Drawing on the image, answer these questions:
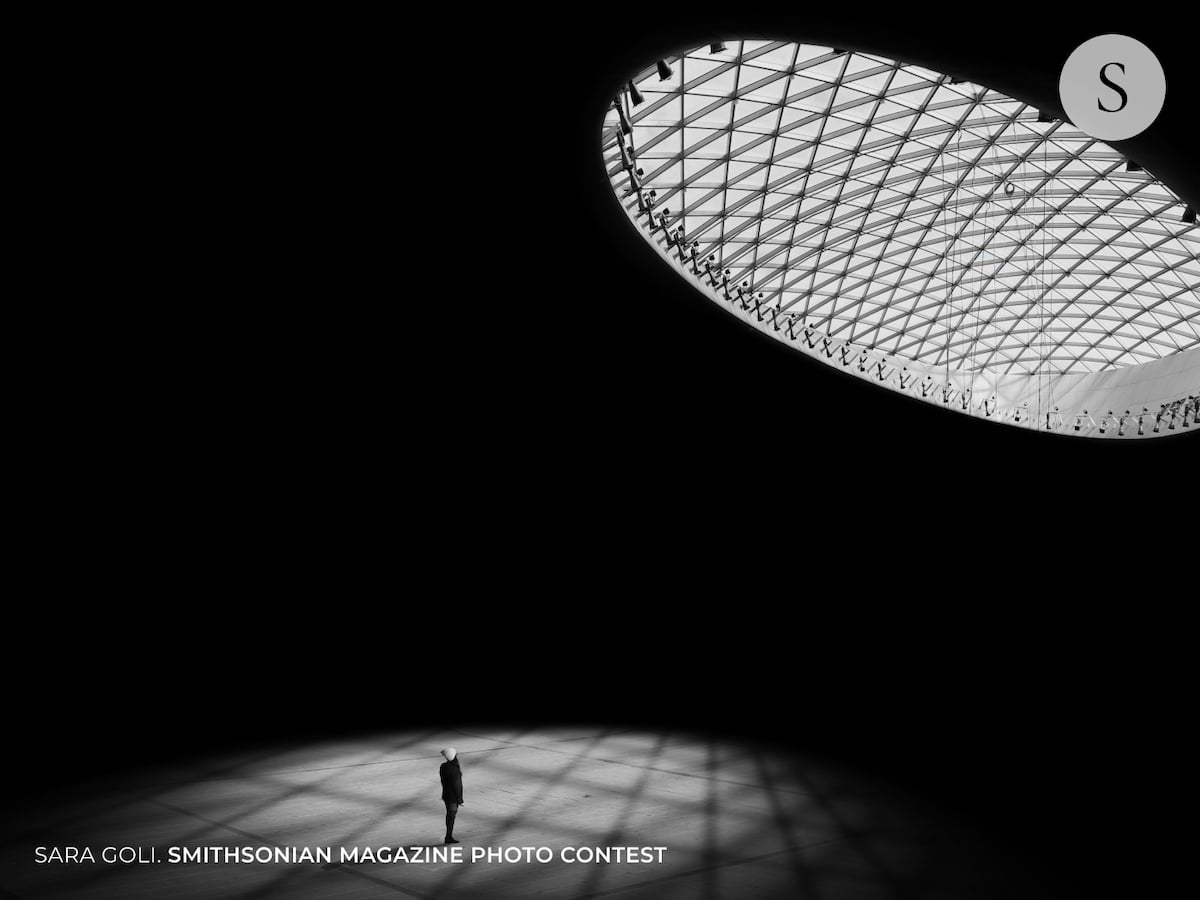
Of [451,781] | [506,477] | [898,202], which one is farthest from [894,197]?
[451,781]

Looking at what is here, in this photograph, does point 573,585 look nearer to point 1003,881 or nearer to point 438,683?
point 438,683

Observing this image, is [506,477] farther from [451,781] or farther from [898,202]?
[898,202]

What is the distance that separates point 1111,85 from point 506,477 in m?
20.1

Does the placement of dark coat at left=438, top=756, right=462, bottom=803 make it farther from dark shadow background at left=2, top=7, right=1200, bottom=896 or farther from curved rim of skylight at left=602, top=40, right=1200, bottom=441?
curved rim of skylight at left=602, top=40, right=1200, bottom=441

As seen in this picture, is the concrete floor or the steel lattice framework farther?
the steel lattice framework

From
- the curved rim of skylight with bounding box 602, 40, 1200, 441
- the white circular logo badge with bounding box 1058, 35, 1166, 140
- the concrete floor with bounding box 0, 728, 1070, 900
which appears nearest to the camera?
the white circular logo badge with bounding box 1058, 35, 1166, 140

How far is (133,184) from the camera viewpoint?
36.1ft

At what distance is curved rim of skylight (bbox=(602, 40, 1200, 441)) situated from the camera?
92.6ft

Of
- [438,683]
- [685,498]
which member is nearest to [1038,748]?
[685,498]

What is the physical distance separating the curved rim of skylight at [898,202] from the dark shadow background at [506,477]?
16.9ft

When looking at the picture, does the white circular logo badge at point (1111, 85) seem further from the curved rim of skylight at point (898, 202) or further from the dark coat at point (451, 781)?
the dark coat at point (451, 781)

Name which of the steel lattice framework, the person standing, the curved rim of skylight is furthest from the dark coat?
the steel lattice framework

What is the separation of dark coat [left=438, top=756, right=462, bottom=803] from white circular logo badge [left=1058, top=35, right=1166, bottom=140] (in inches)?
463

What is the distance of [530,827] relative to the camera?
40.7 feet
